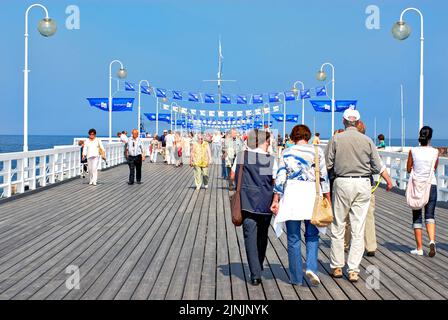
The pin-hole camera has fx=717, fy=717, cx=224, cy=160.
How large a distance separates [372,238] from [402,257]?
0.44m

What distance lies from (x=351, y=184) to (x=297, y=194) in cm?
74

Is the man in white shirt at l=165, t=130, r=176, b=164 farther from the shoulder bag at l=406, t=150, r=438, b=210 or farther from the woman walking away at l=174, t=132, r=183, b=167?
the shoulder bag at l=406, t=150, r=438, b=210

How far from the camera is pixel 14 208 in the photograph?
1452 cm

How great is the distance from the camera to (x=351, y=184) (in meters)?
7.54

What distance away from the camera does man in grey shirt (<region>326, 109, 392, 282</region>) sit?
24.8 ft

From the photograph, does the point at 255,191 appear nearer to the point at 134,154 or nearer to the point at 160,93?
the point at 134,154

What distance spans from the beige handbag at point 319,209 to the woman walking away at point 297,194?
43mm

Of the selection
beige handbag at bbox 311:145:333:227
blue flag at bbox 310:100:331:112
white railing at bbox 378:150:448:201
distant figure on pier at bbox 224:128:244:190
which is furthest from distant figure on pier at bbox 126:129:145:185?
blue flag at bbox 310:100:331:112

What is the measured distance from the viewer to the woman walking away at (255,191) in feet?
23.6

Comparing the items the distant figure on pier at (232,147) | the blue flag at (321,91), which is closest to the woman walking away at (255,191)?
the distant figure on pier at (232,147)

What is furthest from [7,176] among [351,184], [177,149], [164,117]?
[164,117]

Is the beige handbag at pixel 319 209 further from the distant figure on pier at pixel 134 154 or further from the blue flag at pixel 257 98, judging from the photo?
the blue flag at pixel 257 98

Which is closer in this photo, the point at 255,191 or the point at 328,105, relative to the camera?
the point at 255,191
